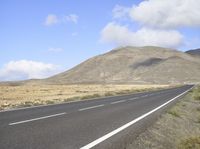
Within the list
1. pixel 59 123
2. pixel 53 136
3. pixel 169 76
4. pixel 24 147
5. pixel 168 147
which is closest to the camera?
pixel 24 147

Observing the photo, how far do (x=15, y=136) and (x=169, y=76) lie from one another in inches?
7612

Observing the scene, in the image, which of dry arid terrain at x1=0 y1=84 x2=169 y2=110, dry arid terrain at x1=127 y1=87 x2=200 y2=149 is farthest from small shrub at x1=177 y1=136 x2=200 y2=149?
dry arid terrain at x1=0 y1=84 x2=169 y2=110

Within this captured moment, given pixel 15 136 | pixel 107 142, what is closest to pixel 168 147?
pixel 107 142

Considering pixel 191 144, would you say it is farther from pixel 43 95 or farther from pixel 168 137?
pixel 43 95

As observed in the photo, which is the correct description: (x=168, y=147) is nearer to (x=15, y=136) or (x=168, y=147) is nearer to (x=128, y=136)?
(x=128, y=136)

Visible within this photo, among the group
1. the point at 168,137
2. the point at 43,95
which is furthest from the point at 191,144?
the point at 43,95

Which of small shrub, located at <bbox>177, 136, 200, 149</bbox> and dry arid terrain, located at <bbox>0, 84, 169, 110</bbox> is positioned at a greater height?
dry arid terrain, located at <bbox>0, 84, 169, 110</bbox>

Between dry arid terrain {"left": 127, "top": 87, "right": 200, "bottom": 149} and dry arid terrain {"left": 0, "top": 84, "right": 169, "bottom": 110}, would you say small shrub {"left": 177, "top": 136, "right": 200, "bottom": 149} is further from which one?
dry arid terrain {"left": 0, "top": 84, "right": 169, "bottom": 110}

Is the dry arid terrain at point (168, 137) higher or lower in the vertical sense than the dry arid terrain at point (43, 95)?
lower

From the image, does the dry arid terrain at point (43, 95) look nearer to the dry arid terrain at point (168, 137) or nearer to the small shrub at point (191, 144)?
the dry arid terrain at point (168, 137)

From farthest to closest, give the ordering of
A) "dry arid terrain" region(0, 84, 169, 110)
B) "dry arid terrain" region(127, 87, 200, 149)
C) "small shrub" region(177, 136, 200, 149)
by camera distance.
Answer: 1. "dry arid terrain" region(0, 84, 169, 110)
2. "dry arid terrain" region(127, 87, 200, 149)
3. "small shrub" region(177, 136, 200, 149)

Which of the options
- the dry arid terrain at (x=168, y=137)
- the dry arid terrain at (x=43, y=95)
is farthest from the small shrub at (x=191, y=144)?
the dry arid terrain at (x=43, y=95)

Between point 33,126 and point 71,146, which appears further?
point 33,126

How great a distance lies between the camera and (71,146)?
8.73m
